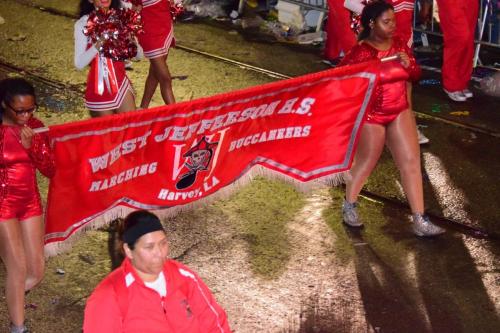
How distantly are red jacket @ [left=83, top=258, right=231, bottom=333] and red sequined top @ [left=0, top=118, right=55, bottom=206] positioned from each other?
1.24 m

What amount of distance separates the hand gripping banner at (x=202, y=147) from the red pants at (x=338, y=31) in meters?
4.27

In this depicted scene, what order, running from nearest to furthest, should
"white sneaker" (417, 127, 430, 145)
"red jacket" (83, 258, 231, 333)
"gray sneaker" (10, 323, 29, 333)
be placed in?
"red jacket" (83, 258, 231, 333) → "gray sneaker" (10, 323, 29, 333) → "white sneaker" (417, 127, 430, 145)

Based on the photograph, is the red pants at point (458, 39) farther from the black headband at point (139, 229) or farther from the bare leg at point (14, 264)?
the black headband at point (139, 229)

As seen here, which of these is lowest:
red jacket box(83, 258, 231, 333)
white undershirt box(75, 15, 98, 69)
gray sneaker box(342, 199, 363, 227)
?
gray sneaker box(342, 199, 363, 227)

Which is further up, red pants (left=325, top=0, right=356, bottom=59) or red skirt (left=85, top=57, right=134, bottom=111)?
red skirt (left=85, top=57, right=134, bottom=111)

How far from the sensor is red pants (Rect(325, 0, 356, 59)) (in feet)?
36.1

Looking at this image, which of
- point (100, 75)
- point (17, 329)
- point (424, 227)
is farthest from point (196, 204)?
point (424, 227)

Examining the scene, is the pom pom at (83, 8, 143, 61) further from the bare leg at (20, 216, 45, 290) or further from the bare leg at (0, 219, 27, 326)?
the bare leg at (0, 219, 27, 326)

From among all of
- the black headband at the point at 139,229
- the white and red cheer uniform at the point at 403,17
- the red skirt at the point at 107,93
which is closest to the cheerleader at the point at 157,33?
the red skirt at the point at 107,93

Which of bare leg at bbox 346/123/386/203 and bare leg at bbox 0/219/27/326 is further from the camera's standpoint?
bare leg at bbox 346/123/386/203

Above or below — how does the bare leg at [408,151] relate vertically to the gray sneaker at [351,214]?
above

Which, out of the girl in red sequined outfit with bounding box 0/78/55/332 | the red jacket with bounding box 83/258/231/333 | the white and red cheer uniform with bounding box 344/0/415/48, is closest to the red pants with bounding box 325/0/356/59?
the white and red cheer uniform with bounding box 344/0/415/48

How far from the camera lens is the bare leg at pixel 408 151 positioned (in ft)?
23.6

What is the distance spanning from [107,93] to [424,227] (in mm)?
2804
